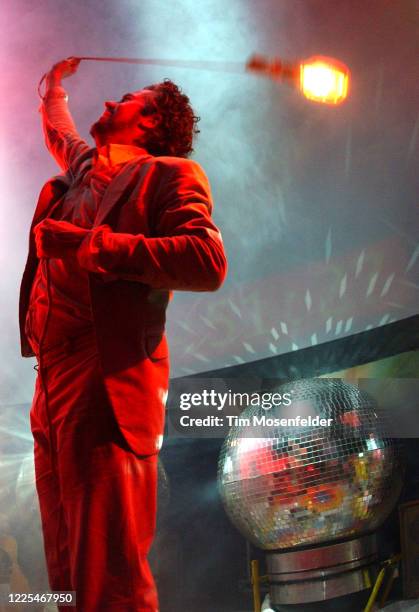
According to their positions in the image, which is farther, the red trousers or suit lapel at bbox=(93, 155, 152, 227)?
suit lapel at bbox=(93, 155, 152, 227)

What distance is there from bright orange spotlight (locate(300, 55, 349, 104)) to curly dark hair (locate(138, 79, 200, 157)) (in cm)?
67

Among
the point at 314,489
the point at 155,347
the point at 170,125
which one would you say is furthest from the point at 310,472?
the point at 170,125

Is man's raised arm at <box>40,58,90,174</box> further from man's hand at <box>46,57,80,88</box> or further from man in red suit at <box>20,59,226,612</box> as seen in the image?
man in red suit at <box>20,59,226,612</box>

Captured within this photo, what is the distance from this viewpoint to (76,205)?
137cm

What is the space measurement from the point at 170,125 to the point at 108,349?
0.47 meters

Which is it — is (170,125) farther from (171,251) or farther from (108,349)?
(108,349)

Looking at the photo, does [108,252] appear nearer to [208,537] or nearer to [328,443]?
[328,443]

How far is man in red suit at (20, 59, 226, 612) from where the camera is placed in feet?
3.87

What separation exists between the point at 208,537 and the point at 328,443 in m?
0.37

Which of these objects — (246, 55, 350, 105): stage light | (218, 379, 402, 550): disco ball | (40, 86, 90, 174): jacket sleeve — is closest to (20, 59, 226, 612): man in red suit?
(40, 86, 90, 174): jacket sleeve

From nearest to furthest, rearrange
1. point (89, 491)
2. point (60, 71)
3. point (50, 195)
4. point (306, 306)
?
point (89, 491) → point (50, 195) → point (60, 71) → point (306, 306)

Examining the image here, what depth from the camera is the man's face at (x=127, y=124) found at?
1437mm

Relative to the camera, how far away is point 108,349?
1218 millimetres

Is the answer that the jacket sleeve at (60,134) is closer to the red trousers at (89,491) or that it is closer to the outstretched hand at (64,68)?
the outstretched hand at (64,68)
